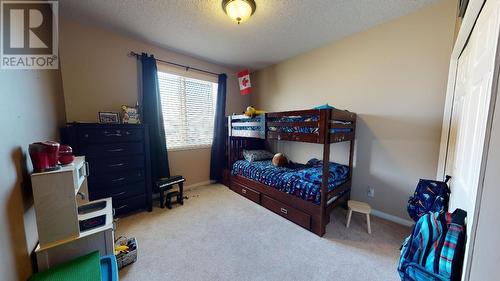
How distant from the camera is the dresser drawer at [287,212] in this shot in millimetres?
2098

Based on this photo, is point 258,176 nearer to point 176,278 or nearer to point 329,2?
point 176,278

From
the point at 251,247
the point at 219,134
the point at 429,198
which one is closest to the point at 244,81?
the point at 219,134

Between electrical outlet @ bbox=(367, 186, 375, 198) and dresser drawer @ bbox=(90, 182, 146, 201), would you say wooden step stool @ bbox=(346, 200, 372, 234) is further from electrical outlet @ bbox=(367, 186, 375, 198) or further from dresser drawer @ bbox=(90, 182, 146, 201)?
dresser drawer @ bbox=(90, 182, 146, 201)

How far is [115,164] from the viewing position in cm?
221

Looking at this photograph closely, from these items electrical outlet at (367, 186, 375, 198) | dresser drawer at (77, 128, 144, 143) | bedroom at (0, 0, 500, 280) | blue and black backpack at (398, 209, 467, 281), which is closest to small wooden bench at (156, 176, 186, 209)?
bedroom at (0, 0, 500, 280)

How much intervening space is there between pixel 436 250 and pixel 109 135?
2.98 metres

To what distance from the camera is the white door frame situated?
67 cm

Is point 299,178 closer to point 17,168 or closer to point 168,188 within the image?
point 168,188

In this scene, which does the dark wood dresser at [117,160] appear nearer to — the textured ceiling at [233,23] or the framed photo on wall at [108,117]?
the framed photo on wall at [108,117]

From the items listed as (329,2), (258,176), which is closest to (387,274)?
(258,176)

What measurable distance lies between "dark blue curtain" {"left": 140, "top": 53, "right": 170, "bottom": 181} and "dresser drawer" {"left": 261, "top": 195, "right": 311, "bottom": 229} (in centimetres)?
169

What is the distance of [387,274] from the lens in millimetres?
1465

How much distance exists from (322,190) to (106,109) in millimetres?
3026

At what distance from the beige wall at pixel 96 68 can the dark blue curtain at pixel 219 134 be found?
991mm
